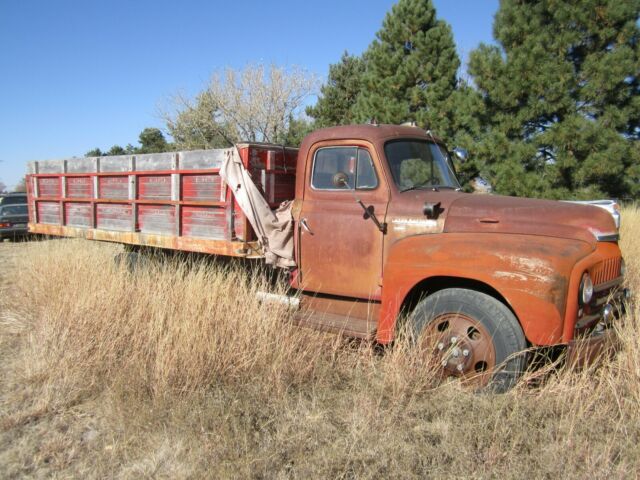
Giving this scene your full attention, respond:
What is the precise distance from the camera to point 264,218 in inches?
205

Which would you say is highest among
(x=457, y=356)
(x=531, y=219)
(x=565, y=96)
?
(x=565, y=96)

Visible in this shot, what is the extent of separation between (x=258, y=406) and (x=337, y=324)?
4.15ft

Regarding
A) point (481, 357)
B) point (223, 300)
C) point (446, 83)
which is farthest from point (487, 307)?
point (446, 83)

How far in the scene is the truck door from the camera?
4570mm

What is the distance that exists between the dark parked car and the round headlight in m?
17.6

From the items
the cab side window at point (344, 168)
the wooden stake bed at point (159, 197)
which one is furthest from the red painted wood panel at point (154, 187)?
the cab side window at point (344, 168)

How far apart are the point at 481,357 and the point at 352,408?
103 centimetres

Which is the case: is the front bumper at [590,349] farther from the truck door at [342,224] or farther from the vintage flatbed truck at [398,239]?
the truck door at [342,224]

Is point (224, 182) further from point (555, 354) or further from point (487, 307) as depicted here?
point (555, 354)

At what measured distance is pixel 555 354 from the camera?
13.4ft

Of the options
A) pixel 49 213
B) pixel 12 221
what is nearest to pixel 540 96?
pixel 49 213

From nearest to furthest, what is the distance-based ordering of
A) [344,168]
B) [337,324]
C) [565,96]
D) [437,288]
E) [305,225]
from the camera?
[437,288] → [337,324] → [344,168] → [305,225] → [565,96]

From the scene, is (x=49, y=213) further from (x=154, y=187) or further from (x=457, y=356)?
(x=457, y=356)

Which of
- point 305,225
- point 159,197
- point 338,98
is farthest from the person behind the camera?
point 338,98
